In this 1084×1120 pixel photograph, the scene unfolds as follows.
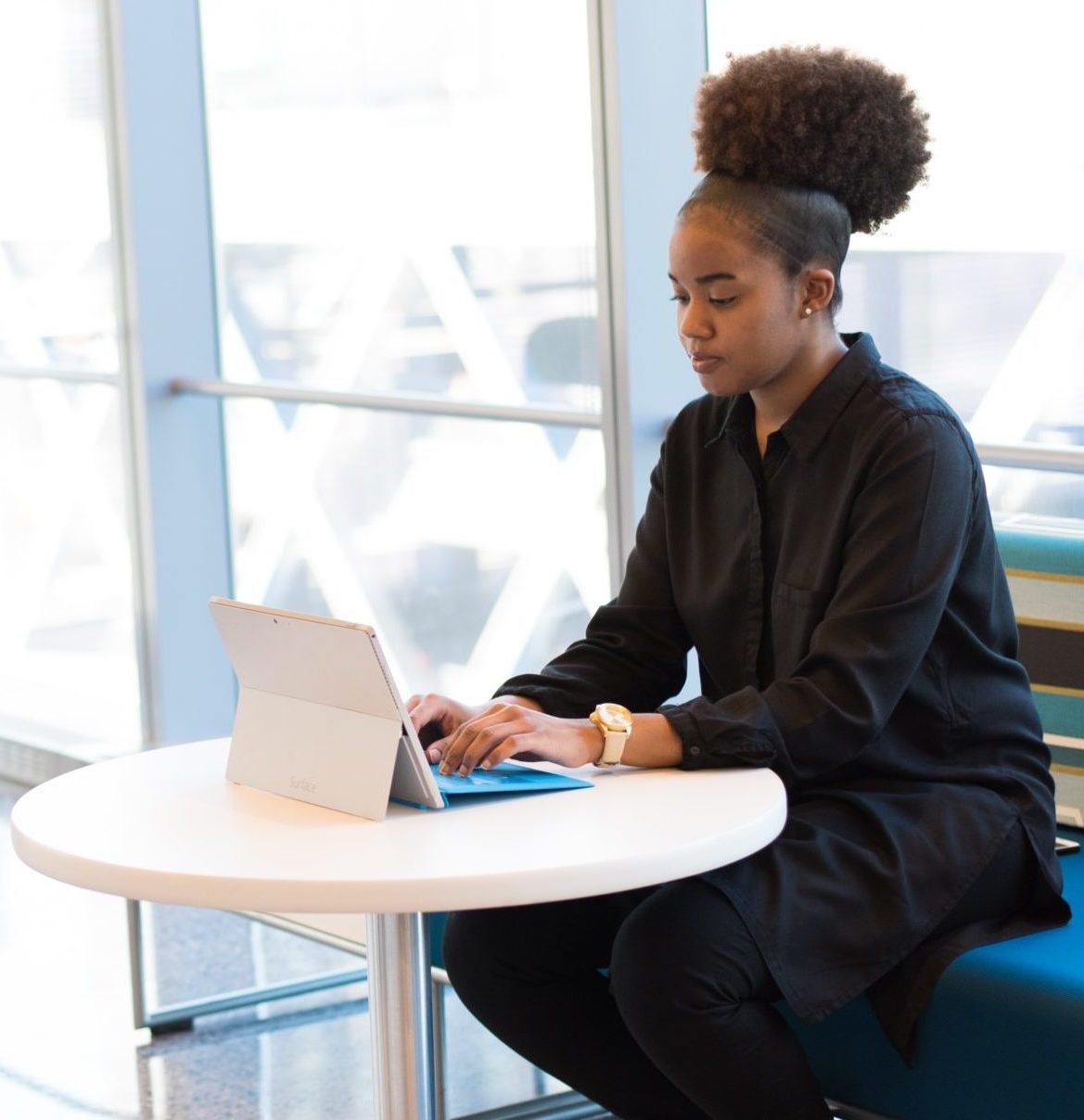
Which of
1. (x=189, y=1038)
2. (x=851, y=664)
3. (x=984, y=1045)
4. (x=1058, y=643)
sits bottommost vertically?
(x=189, y=1038)

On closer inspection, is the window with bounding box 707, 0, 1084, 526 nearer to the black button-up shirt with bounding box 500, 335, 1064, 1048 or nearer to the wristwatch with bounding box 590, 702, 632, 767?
the black button-up shirt with bounding box 500, 335, 1064, 1048

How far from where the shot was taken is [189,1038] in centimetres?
286

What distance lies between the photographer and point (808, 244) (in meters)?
1.88

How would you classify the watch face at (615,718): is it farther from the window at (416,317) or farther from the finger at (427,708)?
the window at (416,317)

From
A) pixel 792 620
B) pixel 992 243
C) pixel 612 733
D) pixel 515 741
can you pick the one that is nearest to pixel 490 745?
pixel 515 741

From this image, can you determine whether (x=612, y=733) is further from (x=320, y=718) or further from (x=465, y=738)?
(x=320, y=718)

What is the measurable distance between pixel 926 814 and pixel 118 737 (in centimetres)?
302

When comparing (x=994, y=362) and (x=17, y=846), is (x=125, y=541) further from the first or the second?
(x=17, y=846)

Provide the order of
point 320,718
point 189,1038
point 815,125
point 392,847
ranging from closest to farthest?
point 392,847 < point 320,718 < point 815,125 < point 189,1038

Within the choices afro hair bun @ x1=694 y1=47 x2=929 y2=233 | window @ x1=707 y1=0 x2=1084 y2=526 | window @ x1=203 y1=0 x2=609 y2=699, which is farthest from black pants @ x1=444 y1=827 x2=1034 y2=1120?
window @ x1=203 y1=0 x2=609 y2=699

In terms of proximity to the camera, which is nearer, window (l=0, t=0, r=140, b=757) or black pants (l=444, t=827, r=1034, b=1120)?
black pants (l=444, t=827, r=1034, b=1120)

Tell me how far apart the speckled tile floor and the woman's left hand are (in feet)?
3.40

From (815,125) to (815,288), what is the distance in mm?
169

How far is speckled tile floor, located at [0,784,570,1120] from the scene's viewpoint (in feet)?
8.52
